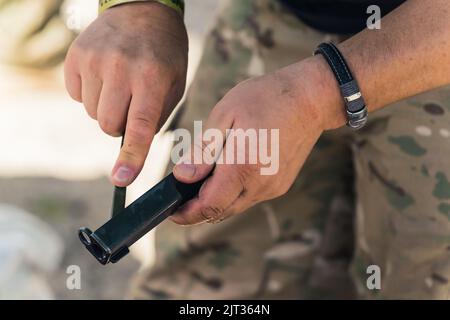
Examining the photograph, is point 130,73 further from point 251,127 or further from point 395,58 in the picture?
point 395,58

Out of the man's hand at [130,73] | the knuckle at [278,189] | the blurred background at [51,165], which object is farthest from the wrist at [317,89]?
the blurred background at [51,165]

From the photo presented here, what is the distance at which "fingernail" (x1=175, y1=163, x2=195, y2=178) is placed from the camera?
1051mm

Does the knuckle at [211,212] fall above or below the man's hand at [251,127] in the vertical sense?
below

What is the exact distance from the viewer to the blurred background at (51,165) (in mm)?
2047

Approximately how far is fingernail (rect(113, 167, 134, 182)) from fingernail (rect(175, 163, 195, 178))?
0.29ft

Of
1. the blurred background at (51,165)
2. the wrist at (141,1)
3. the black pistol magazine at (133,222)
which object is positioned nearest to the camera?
the black pistol magazine at (133,222)

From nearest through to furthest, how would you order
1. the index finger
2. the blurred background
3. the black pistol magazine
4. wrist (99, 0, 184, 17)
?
the black pistol magazine < the index finger < wrist (99, 0, 184, 17) < the blurred background

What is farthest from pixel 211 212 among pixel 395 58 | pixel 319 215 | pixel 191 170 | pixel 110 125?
pixel 319 215

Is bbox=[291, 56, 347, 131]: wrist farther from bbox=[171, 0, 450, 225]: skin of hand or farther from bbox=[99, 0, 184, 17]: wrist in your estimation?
bbox=[99, 0, 184, 17]: wrist

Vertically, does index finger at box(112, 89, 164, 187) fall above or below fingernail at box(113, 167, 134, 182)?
above

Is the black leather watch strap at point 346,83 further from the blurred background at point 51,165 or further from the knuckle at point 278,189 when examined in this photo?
the blurred background at point 51,165

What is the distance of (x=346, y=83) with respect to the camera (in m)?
1.10

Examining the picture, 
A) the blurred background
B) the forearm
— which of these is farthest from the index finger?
the blurred background

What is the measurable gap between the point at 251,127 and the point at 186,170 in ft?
0.35
